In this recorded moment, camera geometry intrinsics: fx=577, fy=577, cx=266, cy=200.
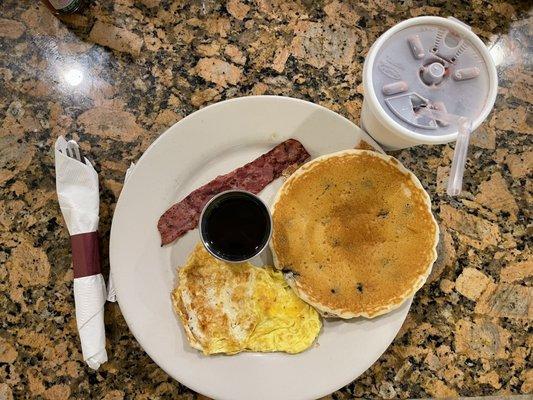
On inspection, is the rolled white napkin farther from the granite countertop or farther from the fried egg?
the fried egg

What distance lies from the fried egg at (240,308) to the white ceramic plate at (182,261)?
0.03 metres

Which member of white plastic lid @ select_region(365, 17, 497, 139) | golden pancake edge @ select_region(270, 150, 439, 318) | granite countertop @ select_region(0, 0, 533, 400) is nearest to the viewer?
white plastic lid @ select_region(365, 17, 497, 139)

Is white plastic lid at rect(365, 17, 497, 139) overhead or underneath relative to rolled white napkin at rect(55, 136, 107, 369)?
overhead

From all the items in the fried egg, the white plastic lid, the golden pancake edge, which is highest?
the white plastic lid

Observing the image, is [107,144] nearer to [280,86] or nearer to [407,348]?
[280,86]

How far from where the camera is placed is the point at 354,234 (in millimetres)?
1309

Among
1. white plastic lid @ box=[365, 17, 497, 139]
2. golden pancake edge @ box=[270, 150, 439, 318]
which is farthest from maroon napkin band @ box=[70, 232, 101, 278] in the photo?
white plastic lid @ box=[365, 17, 497, 139]

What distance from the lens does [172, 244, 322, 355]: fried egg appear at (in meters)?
1.32

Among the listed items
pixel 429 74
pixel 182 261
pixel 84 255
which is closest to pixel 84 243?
pixel 84 255

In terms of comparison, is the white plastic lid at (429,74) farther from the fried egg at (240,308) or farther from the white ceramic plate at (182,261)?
the fried egg at (240,308)

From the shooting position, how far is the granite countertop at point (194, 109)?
4.66 ft

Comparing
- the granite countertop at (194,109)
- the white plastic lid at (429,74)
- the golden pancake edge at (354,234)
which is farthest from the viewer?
the granite countertop at (194,109)

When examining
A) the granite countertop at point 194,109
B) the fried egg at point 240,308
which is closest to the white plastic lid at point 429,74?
the granite countertop at point 194,109

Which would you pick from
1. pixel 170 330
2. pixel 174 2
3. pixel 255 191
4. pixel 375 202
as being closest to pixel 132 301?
pixel 170 330
